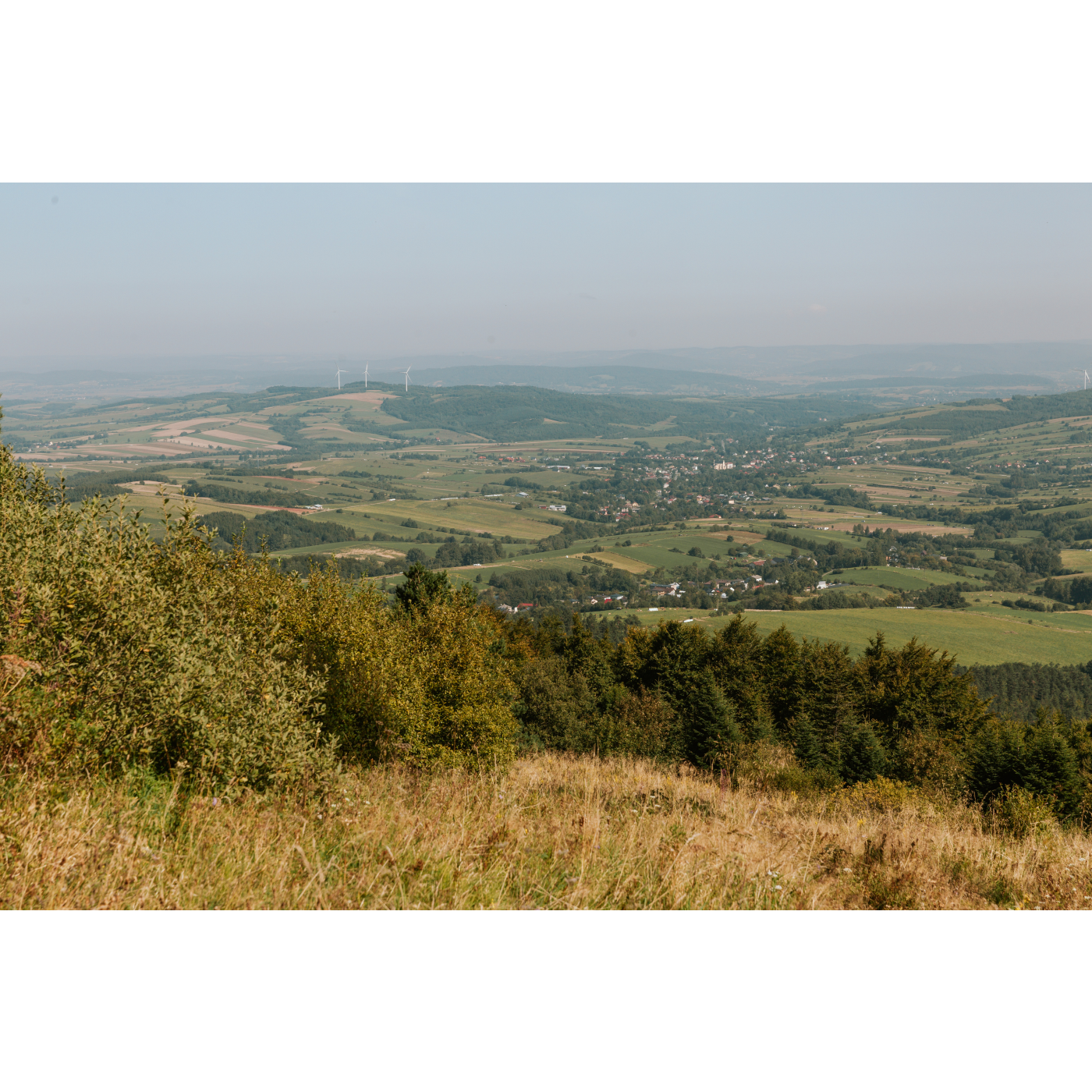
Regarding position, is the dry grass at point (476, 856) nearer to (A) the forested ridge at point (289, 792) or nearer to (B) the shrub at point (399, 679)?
(A) the forested ridge at point (289, 792)

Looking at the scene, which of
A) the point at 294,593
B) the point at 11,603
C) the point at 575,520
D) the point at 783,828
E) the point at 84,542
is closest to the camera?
the point at 11,603

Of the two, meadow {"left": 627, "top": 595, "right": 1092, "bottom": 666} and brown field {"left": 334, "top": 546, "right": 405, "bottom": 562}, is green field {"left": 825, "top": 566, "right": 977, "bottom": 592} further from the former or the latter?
brown field {"left": 334, "top": 546, "right": 405, "bottom": 562}

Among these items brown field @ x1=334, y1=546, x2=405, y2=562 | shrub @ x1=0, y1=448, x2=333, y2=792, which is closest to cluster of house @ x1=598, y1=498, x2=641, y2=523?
brown field @ x1=334, y1=546, x2=405, y2=562

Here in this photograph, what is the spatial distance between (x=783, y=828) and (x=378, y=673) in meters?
8.59

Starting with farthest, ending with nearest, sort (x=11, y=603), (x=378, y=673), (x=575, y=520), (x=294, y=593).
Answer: (x=575, y=520)
(x=294, y=593)
(x=378, y=673)
(x=11, y=603)

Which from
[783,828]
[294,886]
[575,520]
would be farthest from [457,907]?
[575,520]

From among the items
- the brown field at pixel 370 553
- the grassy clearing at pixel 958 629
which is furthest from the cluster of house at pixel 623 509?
the grassy clearing at pixel 958 629

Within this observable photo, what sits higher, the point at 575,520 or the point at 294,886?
the point at 294,886

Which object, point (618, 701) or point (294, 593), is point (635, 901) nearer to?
point (294, 593)

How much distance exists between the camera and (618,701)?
1464 inches

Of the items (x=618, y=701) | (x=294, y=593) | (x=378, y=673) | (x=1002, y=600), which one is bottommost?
(x=1002, y=600)

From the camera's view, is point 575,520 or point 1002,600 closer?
point 1002,600

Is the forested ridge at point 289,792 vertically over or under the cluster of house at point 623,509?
over

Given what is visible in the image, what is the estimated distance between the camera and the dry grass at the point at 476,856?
359 cm
